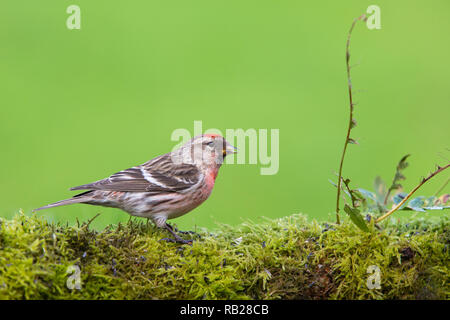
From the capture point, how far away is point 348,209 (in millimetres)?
3885

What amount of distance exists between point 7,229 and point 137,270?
94 cm

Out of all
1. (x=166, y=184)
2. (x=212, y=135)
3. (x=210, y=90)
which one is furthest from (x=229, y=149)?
(x=210, y=90)

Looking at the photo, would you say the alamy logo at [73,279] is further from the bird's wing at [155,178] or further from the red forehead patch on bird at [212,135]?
the red forehead patch on bird at [212,135]

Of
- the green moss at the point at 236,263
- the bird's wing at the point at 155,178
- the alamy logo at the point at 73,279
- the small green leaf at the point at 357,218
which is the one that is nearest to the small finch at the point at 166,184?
the bird's wing at the point at 155,178

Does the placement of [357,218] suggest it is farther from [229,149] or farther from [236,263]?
[229,149]

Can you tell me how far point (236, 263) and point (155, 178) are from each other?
1.91 metres

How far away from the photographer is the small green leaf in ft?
12.8

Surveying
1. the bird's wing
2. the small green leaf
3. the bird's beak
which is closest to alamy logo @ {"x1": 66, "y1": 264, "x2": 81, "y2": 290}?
the bird's wing

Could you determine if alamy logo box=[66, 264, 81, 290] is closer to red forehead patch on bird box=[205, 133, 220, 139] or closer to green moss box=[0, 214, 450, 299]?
green moss box=[0, 214, 450, 299]

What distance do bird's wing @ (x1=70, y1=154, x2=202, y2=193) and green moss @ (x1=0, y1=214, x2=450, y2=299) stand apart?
1.23m

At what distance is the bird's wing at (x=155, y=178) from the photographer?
532 centimetres

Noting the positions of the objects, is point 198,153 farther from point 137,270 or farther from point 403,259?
point 403,259

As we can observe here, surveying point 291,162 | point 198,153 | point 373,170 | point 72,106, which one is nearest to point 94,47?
point 72,106

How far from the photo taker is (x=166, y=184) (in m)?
5.49
